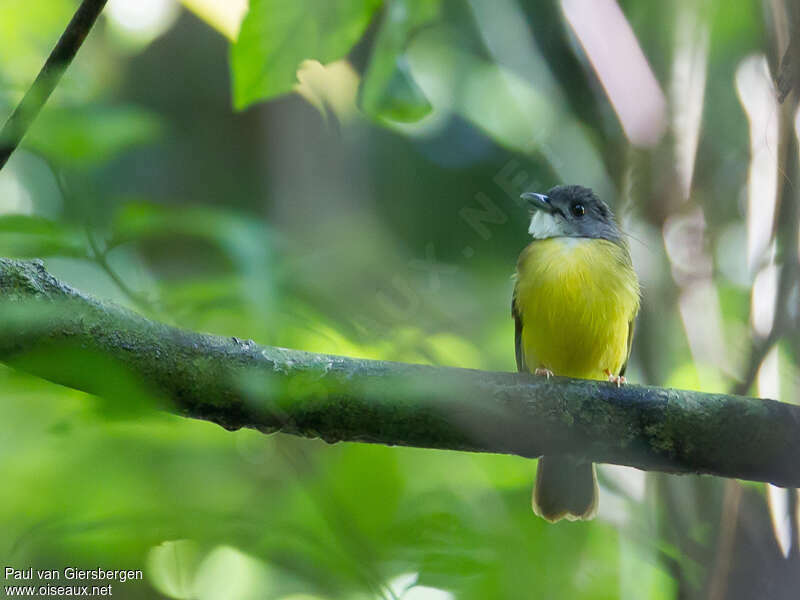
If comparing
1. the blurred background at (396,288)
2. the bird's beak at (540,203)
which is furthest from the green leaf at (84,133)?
the bird's beak at (540,203)

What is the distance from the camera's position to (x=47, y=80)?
58.6 inches

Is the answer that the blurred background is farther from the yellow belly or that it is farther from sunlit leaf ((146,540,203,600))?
the yellow belly

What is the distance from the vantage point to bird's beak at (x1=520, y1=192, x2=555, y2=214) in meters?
4.62

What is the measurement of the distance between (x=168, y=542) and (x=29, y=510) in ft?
2.41

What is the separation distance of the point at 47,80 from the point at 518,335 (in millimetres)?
2924

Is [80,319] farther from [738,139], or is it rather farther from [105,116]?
[738,139]

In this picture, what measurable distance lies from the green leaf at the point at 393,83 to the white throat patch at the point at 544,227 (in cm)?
296

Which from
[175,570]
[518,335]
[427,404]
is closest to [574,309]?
[518,335]

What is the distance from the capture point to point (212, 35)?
20.7ft

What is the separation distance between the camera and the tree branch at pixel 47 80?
1418 millimetres

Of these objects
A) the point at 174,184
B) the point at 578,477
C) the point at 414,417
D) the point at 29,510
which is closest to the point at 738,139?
the point at 578,477

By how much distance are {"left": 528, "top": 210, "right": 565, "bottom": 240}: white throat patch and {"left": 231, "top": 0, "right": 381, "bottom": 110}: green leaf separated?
3096 mm

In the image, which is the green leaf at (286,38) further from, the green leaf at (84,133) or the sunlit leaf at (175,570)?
the sunlit leaf at (175,570)

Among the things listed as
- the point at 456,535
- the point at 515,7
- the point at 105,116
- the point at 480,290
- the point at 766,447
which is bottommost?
the point at 456,535
